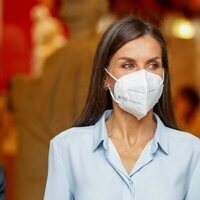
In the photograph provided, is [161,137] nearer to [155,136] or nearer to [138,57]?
[155,136]

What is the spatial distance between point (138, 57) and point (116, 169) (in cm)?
42

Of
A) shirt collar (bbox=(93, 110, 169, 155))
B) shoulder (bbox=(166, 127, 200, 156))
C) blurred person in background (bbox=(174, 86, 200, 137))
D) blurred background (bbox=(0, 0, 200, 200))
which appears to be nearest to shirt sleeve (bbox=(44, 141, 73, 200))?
shirt collar (bbox=(93, 110, 169, 155))

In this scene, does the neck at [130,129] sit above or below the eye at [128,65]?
below

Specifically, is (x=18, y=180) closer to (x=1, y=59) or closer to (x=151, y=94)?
(x=1, y=59)

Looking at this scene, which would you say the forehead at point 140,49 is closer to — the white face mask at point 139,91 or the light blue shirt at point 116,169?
the white face mask at point 139,91

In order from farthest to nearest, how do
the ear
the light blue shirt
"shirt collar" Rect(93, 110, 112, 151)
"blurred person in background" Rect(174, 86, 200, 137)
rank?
"blurred person in background" Rect(174, 86, 200, 137), the ear, "shirt collar" Rect(93, 110, 112, 151), the light blue shirt

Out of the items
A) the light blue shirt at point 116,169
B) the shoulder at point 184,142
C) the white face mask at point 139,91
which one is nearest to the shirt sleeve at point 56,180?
the light blue shirt at point 116,169

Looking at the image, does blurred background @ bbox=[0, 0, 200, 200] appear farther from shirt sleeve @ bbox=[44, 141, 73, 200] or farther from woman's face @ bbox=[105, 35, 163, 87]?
shirt sleeve @ bbox=[44, 141, 73, 200]

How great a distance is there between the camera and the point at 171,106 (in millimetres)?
3758

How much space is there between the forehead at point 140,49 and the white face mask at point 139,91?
2.7 inches

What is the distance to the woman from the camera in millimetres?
3463

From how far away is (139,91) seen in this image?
11.7 feet

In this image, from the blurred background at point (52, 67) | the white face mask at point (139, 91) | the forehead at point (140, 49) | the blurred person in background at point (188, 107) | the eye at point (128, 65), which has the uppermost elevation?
the forehead at point (140, 49)

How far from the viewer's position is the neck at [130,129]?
3607 mm
